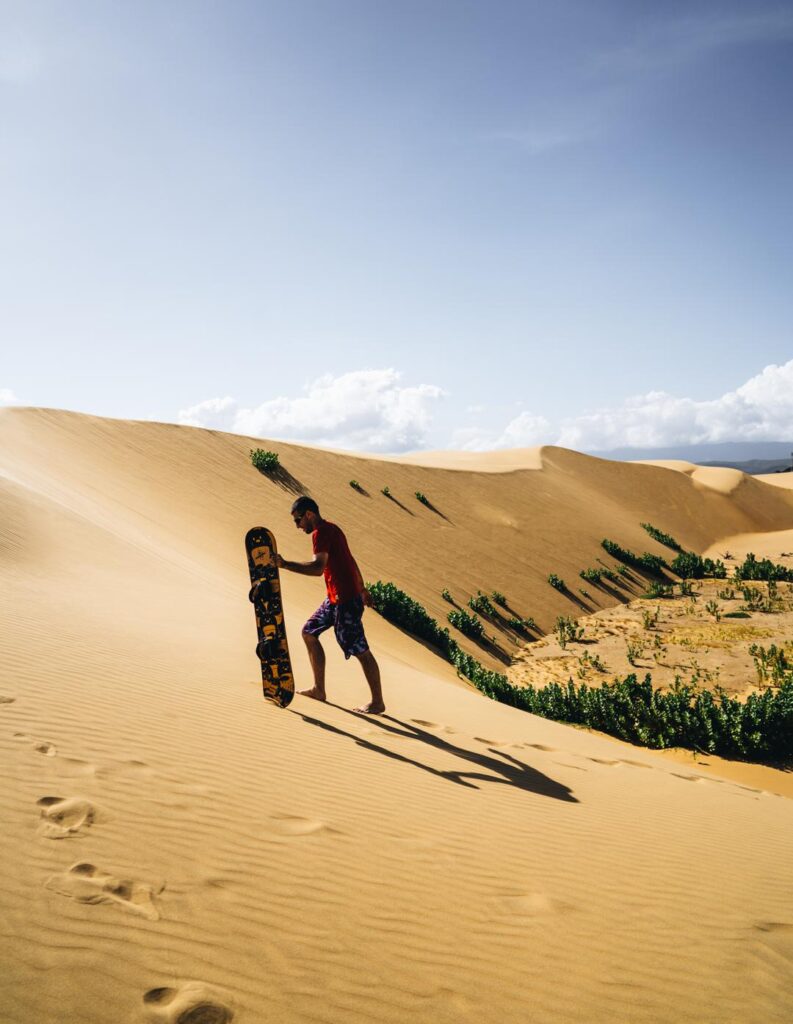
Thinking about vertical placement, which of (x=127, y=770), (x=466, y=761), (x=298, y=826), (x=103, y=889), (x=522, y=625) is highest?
(x=127, y=770)

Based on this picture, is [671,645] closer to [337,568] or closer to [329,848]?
[337,568]

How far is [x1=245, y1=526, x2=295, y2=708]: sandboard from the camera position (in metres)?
5.53

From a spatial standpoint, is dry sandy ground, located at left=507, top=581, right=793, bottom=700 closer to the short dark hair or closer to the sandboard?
the sandboard

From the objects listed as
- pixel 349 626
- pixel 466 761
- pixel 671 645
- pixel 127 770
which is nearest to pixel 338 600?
pixel 349 626

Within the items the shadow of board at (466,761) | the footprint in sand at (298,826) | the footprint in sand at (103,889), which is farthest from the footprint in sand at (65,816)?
the shadow of board at (466,761)

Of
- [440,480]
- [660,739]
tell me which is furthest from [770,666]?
[440,480]

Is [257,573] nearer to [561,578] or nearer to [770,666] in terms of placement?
[770,666]

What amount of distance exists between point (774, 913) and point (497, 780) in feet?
6.56

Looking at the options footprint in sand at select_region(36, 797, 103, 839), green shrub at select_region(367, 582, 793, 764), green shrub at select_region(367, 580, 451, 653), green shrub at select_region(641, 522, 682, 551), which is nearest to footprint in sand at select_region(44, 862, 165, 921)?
footprint in sand at select_region(36, 797, 103, 839)

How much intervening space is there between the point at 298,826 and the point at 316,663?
273cm

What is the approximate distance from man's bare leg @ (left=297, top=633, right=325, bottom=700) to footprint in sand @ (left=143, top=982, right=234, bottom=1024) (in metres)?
3.84

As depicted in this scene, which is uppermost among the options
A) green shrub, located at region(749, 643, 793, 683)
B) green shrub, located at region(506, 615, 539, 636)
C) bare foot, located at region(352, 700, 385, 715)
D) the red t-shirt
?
the red t-shirt

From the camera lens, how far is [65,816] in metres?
2.84

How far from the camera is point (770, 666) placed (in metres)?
11.8
